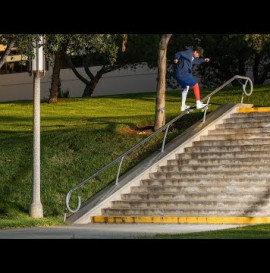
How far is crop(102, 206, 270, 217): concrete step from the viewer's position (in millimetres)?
21844

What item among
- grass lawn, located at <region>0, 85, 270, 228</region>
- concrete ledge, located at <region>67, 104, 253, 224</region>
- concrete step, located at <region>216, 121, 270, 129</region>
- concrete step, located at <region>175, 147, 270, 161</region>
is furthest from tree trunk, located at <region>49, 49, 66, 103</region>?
concrete step, located at <region>175, 147, 270, 161</region>

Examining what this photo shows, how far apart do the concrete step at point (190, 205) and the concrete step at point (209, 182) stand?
778mm

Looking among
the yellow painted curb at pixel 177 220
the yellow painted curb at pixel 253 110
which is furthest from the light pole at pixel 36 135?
the yellow painted curb at pixel 253 110

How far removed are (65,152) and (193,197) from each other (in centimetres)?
557

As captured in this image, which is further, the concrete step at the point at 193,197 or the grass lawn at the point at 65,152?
the grass lawn at the point at 65,152

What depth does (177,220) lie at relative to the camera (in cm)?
2206

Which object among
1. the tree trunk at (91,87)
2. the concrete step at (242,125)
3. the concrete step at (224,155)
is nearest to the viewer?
the concrete step at (224,155)

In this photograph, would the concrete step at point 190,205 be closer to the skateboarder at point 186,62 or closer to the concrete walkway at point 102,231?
the concrete walkway at point 102,231

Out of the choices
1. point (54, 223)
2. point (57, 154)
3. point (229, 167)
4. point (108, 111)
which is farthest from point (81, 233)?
point (108, 111)

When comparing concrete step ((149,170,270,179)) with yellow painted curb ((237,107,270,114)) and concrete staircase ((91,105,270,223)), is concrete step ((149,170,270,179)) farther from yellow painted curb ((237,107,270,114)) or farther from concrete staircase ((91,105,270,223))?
yellow painted curb ((237,107,270,114))

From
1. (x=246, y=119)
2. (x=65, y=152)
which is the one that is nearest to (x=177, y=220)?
(x=246, y=119)

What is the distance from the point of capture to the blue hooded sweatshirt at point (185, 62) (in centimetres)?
2433

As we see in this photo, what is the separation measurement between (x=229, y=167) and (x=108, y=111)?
574 inches
